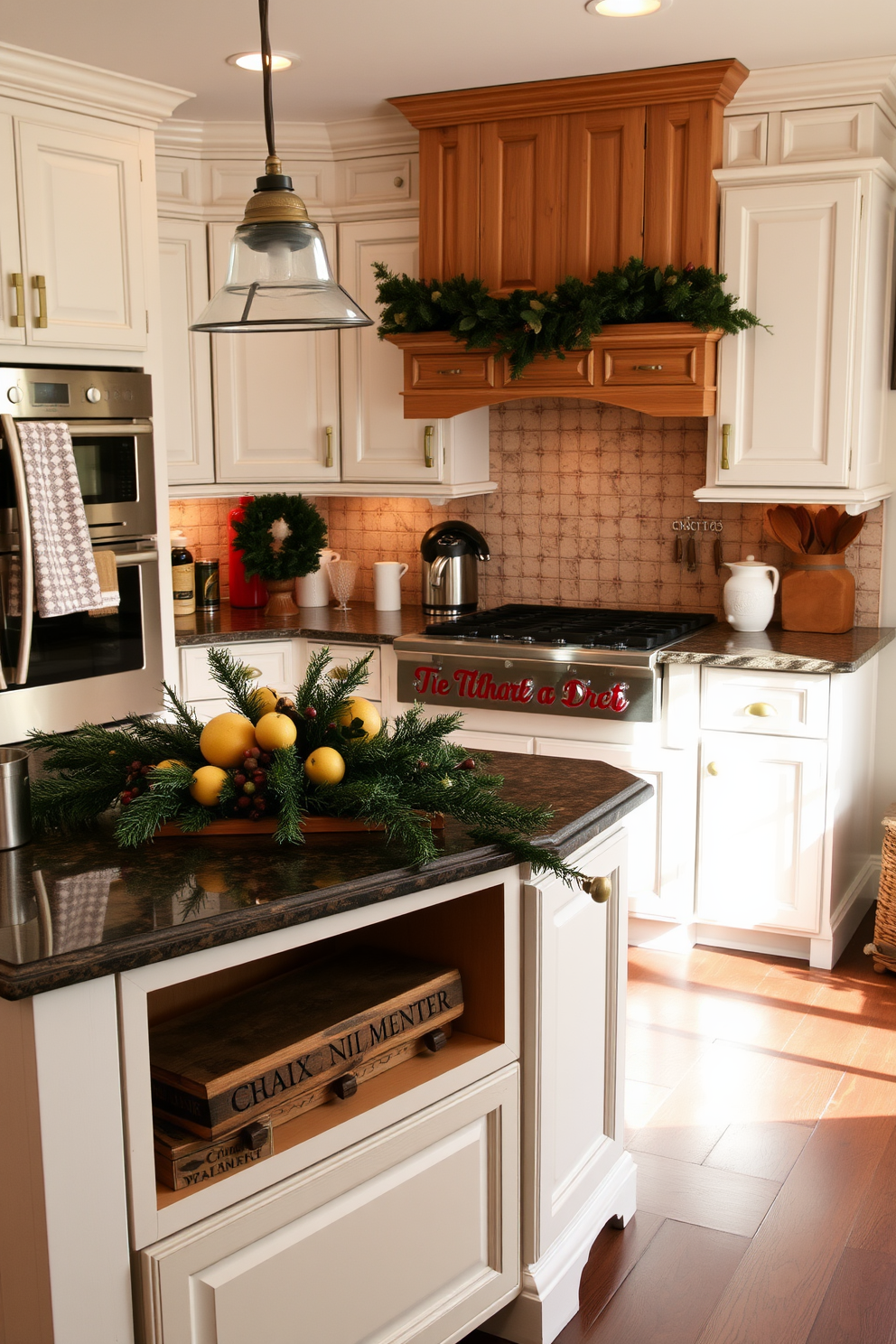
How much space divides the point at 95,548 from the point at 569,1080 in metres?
2.09

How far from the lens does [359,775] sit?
188cm

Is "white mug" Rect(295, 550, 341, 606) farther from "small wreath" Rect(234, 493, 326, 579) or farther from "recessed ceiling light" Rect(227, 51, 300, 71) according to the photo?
"recessed ceiling light" Rect(227, 51, 300, 71)

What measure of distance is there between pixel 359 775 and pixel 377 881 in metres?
0.24

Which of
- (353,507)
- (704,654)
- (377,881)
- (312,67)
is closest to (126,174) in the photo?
(312,67)

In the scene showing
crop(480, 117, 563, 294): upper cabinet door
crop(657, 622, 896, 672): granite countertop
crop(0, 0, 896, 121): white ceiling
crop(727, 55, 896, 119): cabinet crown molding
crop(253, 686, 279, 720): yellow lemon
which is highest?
crop(0, 0, 896, 121): white ceiling

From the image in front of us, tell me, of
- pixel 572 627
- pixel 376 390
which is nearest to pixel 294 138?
pixel 376 390

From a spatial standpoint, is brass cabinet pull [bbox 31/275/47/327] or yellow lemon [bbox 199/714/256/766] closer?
yellow lemon [bbox 199/714/256/766]

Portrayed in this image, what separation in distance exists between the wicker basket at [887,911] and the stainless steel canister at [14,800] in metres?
2.68

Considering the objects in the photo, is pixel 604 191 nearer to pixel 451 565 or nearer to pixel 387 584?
pixel 451 565

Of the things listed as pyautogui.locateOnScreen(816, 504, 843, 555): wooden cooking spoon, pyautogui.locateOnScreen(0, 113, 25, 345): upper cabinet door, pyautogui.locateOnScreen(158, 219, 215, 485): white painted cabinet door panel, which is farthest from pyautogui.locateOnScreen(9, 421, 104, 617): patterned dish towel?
pyautogui.locateOnScreen(816, 504, 843, 555): wooden cooking spoon

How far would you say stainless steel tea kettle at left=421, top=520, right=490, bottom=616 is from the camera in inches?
172

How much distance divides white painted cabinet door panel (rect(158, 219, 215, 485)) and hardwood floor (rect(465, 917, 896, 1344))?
227 centimetres

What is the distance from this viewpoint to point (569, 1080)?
215 cm

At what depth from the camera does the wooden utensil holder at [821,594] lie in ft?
12.9
